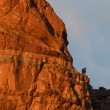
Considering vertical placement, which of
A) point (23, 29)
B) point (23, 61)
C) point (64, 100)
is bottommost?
point (64, 100)

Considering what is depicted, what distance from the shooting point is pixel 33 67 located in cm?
3080

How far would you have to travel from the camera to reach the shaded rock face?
98.3 ft

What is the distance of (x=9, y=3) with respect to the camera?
3316 cm

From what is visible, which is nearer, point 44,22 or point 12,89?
point 12,89

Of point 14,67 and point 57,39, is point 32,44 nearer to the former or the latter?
point 14,67

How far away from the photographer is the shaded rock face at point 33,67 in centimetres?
2995

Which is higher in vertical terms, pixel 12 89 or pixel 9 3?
pixel 9 3

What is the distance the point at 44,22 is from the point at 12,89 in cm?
622

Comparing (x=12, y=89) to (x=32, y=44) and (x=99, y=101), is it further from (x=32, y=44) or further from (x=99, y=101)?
(x=99, y=101)

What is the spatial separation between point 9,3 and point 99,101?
64.5ft

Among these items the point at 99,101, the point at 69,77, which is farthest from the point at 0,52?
the point at 99,101

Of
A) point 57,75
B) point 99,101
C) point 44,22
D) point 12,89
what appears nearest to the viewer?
point 12,89

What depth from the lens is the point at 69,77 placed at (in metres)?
32.9

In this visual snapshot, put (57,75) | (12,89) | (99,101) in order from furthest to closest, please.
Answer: (99,101), (57,75), (12,89)
